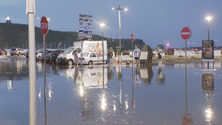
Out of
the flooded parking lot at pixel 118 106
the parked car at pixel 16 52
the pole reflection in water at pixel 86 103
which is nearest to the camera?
the flooded parking lot at pixel 118 106

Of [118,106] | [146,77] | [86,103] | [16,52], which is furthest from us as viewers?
[16,52]

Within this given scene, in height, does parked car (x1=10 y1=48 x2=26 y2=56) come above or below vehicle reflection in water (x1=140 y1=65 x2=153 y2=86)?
above

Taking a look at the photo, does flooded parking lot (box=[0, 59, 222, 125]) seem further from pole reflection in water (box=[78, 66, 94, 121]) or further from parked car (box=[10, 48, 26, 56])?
parked car (box=[10, 48, 26, 56])

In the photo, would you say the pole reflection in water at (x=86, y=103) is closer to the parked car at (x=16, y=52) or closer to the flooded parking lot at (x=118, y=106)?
the flooded parking lot at (x=118, y=106)

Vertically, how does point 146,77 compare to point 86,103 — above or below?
above

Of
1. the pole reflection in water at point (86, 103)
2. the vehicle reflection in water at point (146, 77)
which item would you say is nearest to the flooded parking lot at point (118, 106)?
the pole reflection in water at point (86, 103)

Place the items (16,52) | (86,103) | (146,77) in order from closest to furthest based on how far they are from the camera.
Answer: (86,103) < (146,77) < (16,52)

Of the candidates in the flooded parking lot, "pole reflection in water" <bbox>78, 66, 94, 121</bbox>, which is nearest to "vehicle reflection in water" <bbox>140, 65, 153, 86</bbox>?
the flooded parking lot

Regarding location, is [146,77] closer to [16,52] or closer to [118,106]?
[118,106]

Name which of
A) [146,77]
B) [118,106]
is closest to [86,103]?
[118,106]

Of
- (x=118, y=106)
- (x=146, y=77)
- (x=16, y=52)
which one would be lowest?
(x=118, y=106)

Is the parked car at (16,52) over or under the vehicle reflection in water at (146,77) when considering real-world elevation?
over

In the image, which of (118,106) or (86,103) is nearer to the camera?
(118,106)

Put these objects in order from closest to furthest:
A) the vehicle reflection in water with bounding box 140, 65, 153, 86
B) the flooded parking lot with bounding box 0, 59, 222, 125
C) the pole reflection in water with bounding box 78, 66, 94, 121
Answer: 1. the flooded parking lot with bounding box 0, 59, 222, 125
2. the pole reflection in water with bounding box 78, 66, 94, 121
3. the vehicle reflection in water with bounding box 140, 65, 153, 86
